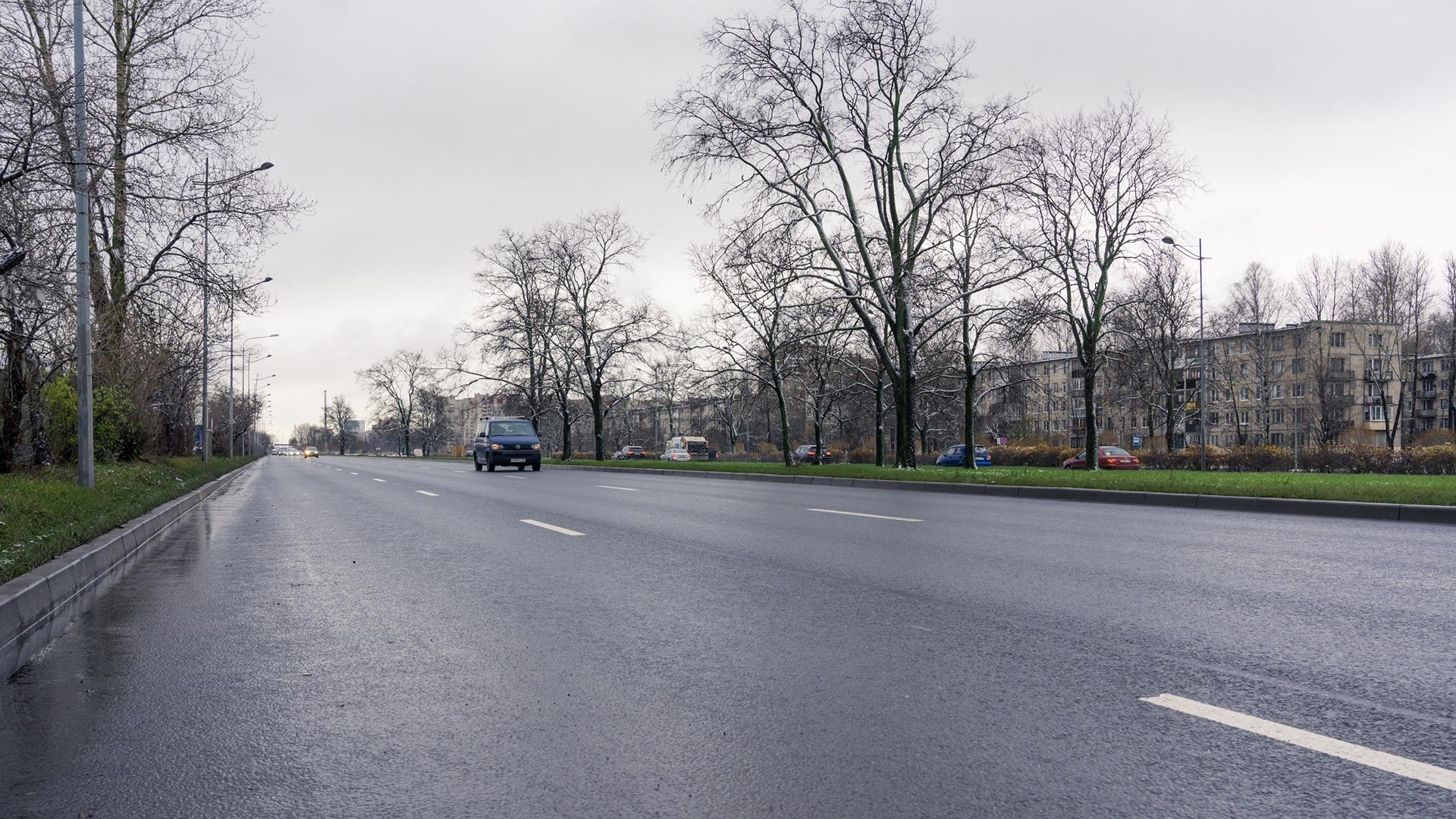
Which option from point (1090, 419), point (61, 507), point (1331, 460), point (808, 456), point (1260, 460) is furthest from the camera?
point (808, 456)

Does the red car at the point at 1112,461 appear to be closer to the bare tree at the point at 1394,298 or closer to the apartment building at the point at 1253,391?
the apartment building at the point at 1253,391

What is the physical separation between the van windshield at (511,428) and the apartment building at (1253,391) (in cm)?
2215

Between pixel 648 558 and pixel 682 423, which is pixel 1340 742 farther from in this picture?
pixel 682 423

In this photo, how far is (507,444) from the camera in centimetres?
3722

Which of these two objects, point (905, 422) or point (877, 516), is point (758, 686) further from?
point (905, 422)

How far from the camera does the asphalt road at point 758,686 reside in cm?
321

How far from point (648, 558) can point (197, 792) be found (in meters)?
5.71

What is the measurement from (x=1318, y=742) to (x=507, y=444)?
3536 cm

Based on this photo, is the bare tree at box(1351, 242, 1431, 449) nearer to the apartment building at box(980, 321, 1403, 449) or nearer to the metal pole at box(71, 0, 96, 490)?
the apartment building at box(980, 321, 1403, 449)

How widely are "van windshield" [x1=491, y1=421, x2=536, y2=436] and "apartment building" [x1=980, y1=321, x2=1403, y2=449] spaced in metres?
22.2

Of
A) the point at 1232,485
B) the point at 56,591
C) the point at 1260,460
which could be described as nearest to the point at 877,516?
the point at 1232,485

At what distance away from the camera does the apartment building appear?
201 ft

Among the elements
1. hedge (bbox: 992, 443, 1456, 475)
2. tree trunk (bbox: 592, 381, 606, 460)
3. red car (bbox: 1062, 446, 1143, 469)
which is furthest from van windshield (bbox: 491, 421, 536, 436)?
hedge (bbox: 992, 443, 1456, 475)

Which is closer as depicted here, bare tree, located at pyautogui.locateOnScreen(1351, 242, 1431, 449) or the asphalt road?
the asphalt road
